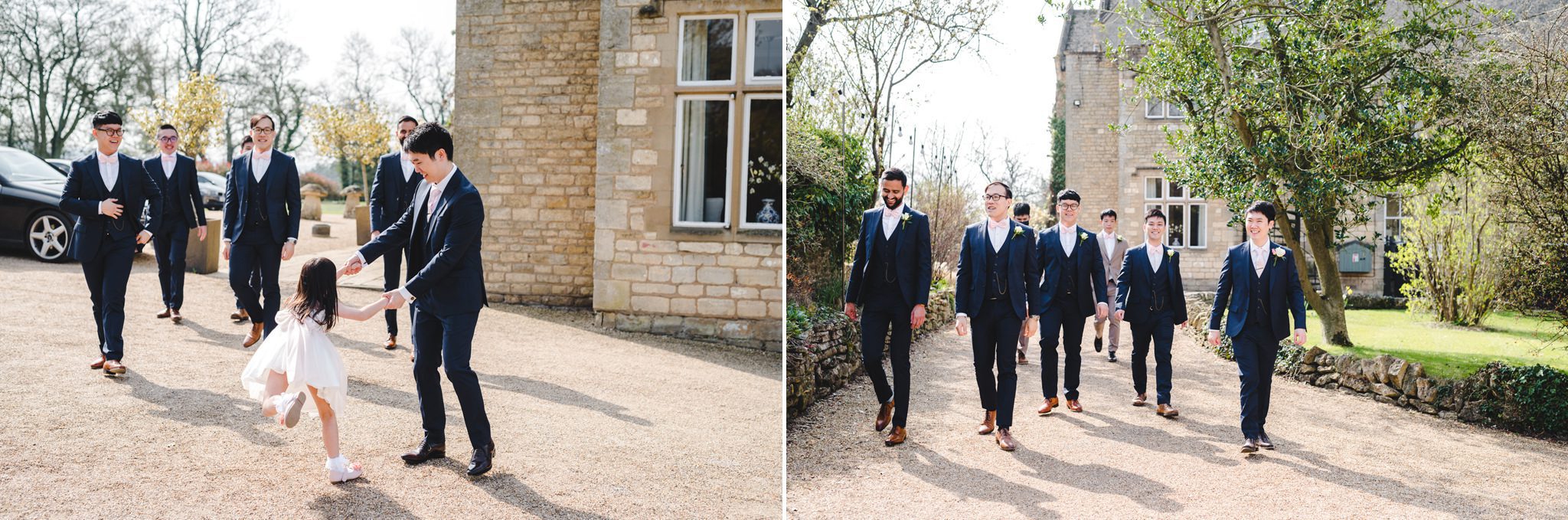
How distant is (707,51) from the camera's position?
8.80 metres

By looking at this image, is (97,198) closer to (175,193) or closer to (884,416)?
(175,193)

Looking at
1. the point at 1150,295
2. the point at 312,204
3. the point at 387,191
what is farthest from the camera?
the point at 312,204

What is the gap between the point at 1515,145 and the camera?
20.9ft

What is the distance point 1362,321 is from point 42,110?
55.8 ft

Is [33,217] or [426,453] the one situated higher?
[33,217]

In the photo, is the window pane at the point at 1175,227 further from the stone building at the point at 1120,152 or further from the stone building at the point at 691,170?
the stone building at the point at 691,170

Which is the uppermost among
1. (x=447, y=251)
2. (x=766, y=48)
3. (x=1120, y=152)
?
(x=766, y=48)

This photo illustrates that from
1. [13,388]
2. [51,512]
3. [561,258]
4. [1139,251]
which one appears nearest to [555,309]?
[561,258]

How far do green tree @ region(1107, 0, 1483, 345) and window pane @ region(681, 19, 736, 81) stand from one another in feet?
11.2

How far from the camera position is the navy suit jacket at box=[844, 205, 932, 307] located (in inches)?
172

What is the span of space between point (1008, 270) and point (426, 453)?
276cm

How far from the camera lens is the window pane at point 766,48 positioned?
8.55m

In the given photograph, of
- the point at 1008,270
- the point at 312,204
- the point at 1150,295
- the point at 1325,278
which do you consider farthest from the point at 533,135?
the point at 312,204

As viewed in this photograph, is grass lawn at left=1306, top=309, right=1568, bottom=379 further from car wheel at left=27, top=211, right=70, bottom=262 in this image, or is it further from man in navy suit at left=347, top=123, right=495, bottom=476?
car wheel at left=27, top=211, right=70, bottom=262
